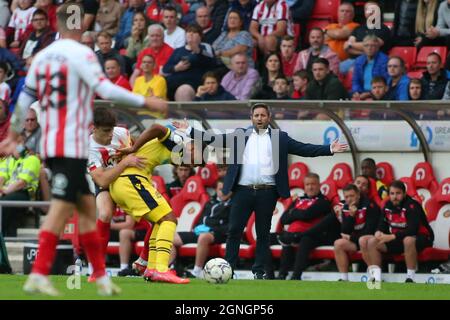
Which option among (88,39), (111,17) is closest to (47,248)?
(88,39)

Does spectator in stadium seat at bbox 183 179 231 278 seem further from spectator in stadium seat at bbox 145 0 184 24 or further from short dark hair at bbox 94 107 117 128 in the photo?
short dark hair at bbox 94 107 117 128

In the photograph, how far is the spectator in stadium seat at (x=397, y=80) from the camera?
17.1 m

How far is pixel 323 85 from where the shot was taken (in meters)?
17.6

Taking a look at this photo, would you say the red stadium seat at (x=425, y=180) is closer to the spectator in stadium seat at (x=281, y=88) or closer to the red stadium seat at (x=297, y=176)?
the red stadium seat at (x=297, y=176)

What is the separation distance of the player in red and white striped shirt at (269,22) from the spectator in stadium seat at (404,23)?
172 cm

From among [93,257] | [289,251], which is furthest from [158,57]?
[93,257]

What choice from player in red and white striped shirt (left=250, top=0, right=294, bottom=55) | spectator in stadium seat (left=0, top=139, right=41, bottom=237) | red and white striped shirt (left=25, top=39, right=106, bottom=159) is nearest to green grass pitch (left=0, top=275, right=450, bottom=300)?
red and white striped shirt (left=25, top=39, right=106, bottom=159)

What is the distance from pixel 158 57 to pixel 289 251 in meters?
4.89

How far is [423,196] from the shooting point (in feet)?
55.8

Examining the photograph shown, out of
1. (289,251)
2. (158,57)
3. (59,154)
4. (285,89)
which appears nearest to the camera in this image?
(59,154)

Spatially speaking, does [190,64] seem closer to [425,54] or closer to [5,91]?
[5,91]

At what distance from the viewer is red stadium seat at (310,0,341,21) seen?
1980 cm

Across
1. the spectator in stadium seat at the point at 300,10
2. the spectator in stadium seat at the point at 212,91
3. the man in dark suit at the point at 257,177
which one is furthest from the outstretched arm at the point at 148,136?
the spectator in stadium seat at the point at 300,10

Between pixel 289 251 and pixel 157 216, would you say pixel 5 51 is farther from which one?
pixel 157 216
